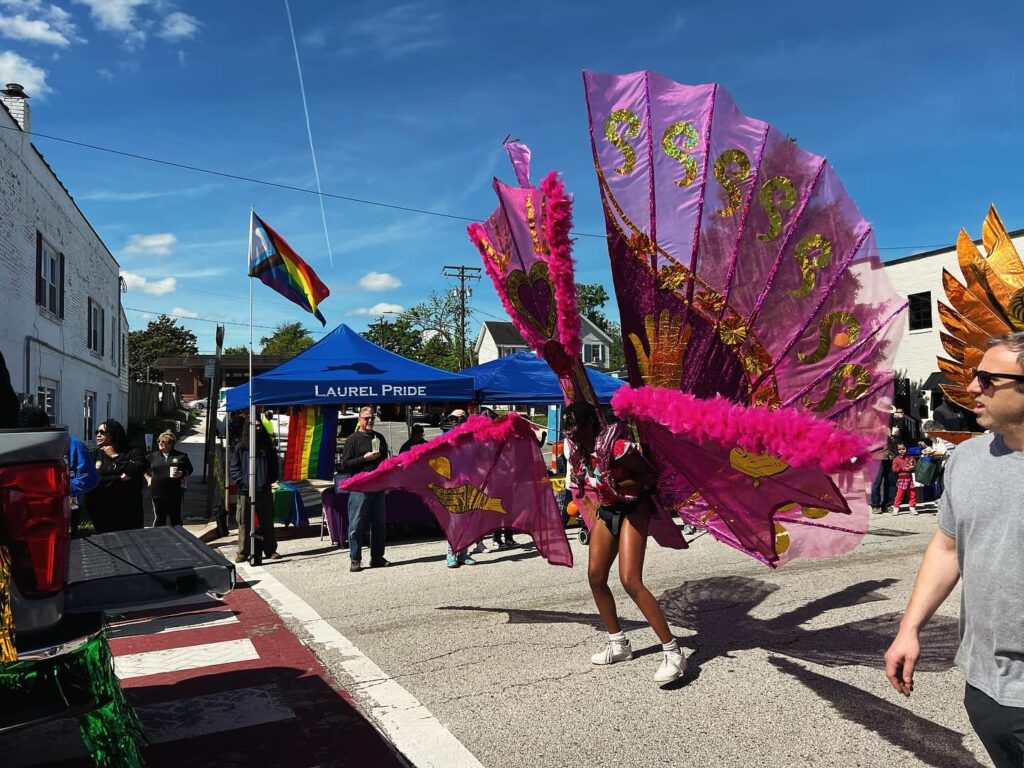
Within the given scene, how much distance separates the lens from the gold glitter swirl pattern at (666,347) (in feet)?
15.3

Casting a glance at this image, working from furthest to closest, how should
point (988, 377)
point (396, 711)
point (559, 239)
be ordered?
1. point (396, 711)
2. point (559, 239)
3. point (988, 377)

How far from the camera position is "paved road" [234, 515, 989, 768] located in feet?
12.4

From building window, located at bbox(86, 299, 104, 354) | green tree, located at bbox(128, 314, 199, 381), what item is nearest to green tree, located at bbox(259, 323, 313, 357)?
green tree, located at bbox(128, 314, 199, 381)

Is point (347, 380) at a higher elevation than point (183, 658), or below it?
higher

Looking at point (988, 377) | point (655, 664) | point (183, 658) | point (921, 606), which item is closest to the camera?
point (988, 377)

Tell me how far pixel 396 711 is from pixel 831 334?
3323 millimetres

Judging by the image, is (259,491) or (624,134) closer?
(624,134)

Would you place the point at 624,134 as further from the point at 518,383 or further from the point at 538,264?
the point at 518,383

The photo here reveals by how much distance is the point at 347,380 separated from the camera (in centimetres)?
1108

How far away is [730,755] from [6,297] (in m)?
13.6

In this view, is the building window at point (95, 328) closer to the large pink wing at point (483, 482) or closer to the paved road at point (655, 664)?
the paved road at point (655, 664)

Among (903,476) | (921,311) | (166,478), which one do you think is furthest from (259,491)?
(921,311)

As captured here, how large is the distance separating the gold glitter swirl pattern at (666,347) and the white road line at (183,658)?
3.41 meters

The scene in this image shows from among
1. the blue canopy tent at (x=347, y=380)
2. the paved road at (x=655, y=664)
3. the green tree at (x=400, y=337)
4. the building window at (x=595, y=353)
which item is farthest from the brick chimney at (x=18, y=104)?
the building window at (x=595, y=353)
